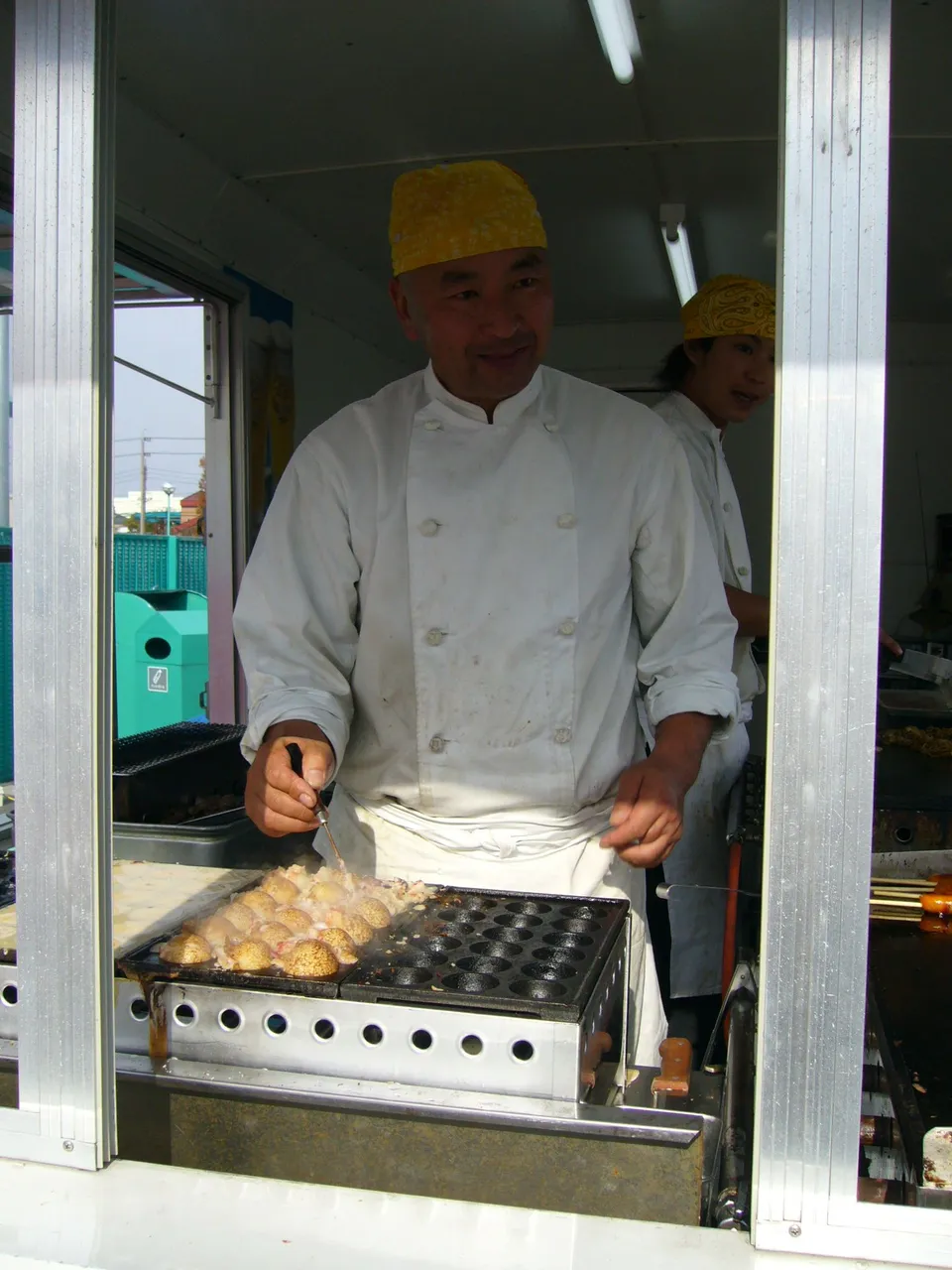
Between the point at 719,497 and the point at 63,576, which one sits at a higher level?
the point at 719,497

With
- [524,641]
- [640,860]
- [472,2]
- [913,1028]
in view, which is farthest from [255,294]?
[913,1028]

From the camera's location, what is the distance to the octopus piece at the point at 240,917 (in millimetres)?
1445

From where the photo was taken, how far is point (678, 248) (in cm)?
519

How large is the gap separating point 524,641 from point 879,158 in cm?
111

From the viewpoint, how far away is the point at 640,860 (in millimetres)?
1664

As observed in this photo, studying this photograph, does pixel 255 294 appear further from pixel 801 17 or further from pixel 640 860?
pixel 801 17

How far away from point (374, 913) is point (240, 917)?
17 centimetres

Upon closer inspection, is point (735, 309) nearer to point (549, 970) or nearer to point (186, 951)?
point (549, 970)

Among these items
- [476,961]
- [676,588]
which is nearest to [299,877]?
[476,961]

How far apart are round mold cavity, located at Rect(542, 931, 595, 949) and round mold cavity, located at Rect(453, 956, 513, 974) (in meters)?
0.09

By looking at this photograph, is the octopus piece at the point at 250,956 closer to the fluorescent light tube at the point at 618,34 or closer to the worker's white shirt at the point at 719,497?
the worker's white shirt at the point at 719,497

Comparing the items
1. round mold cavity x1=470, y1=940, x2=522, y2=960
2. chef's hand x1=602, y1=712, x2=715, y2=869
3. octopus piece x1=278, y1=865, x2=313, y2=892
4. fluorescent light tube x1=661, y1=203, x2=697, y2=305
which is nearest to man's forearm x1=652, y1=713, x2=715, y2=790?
chef's hand x1=602, y1=712, x2=715, y2=869

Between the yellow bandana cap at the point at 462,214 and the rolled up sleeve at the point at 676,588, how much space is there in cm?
44

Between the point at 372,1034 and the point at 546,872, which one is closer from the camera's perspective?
the point at 372,1034
